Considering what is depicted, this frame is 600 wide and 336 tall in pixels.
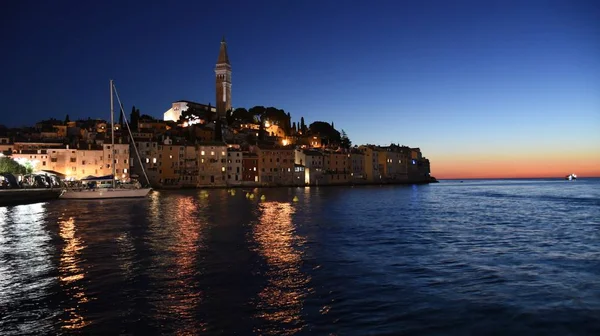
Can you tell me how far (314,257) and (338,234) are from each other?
6.61 meters

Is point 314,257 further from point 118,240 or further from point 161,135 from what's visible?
point 161,135

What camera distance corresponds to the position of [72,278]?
38.6 ft

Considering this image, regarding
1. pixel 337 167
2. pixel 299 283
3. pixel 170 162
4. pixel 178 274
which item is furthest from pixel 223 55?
pixel 299 283

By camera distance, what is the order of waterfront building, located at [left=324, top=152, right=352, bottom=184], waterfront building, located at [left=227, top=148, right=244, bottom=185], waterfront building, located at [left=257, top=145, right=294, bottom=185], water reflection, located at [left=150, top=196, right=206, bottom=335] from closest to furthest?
water reflection, located at [left=150, top=196, right=206, bottom=335] < waterfront building, located at [left=227, top=148, right=244, bottom=185] < waterfront building, located at [left=257, top=145, right=294, bottom=185] < waterfront building, located at [left=324, top=152, right=352, bottom=184]

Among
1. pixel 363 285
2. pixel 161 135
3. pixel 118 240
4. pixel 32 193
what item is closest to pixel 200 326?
pixel 363 285

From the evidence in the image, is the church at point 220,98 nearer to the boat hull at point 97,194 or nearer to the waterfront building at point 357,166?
the waterfront building at point 357,166

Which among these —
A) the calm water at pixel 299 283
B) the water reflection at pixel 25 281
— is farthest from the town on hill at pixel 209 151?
the calm water at pixel 299 283

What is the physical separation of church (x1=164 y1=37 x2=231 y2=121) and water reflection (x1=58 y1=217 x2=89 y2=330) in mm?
119851

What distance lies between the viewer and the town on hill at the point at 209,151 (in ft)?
270

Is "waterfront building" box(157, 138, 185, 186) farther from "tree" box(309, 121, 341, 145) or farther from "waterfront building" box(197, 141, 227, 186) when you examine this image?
"tree" box(309, 121, 341, 145)

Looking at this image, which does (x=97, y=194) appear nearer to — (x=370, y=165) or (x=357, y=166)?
(x=357, y=166)

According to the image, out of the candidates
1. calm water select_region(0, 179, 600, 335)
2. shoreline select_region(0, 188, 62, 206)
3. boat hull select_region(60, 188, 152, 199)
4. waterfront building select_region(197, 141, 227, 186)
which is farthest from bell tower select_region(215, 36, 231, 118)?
calm water select_region(0, 179, 600, 335)

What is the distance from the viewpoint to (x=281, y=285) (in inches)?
433

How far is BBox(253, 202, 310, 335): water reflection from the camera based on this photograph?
805cm
